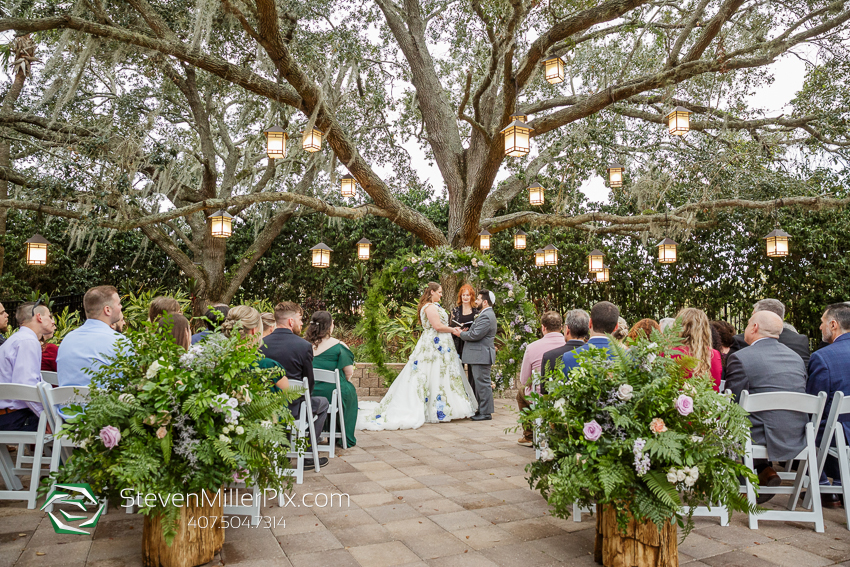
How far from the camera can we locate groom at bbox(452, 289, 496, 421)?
246 inches

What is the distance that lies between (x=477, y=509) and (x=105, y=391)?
2172 mm

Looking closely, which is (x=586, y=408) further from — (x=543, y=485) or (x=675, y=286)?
(x=675, y=286)

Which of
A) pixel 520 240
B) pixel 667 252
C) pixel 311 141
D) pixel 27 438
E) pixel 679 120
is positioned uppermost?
pixel 679 120

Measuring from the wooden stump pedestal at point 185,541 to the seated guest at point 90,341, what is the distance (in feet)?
4.15

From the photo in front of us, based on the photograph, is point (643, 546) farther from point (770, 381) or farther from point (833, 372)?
point (833, 372)

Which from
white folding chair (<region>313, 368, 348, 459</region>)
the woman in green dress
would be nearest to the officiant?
the woman in green dress

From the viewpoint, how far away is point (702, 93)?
927 centimetres

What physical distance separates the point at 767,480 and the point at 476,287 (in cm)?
445

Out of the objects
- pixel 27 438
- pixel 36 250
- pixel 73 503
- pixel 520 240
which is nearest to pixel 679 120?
pixel 520 240

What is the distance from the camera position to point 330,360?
15.6 ft

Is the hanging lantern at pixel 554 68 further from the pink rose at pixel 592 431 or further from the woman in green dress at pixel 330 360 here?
the pink rose at pixel 592 431

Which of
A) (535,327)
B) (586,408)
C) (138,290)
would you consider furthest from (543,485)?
(138,290)

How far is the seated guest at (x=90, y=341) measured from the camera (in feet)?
10.8

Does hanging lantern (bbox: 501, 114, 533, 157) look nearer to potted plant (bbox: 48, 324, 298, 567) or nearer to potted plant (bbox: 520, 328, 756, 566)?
potted plant (bbox: 520, 328, 756, 566)
